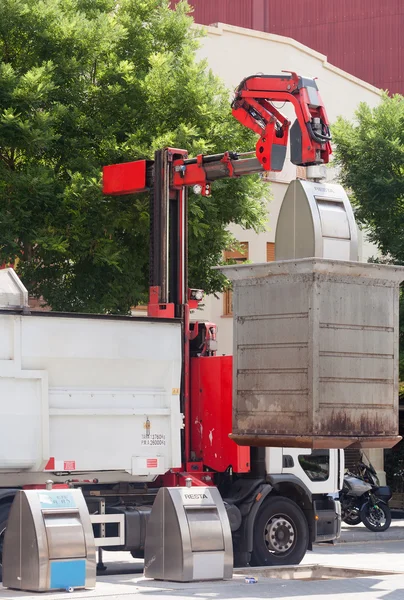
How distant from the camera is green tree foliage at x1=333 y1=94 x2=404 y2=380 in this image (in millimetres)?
28422

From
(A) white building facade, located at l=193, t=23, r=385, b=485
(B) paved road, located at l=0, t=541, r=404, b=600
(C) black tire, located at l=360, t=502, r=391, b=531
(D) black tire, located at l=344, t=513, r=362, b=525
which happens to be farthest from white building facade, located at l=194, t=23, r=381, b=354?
(B) paved road, located at l=0, t=541, r=404, b=600

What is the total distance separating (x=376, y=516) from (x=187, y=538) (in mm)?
12323

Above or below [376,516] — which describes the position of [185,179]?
above

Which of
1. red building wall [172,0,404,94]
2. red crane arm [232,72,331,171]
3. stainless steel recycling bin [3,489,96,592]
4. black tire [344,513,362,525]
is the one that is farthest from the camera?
red building wall [172,0,404,94]

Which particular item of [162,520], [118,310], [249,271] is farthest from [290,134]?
[118,310]

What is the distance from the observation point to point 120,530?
15.0 m

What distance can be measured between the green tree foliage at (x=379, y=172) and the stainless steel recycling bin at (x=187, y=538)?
1489 cm

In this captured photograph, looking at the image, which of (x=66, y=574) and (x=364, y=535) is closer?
(x=66, y=574)

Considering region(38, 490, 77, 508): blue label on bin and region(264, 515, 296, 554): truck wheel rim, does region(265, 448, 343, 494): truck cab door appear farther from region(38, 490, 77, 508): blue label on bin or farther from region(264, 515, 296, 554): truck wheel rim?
region(38, 490, 77, 508): blue label on bin

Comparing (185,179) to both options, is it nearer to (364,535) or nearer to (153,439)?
(153,439)

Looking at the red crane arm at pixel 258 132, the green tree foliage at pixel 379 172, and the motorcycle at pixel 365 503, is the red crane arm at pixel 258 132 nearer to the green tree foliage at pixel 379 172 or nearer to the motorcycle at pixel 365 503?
the motorcycle at pixel 365 503

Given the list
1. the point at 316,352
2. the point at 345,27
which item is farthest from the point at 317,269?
the point at 345,27

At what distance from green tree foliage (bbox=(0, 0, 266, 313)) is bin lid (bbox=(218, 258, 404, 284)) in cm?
604

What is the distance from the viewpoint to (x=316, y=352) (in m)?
14.0
